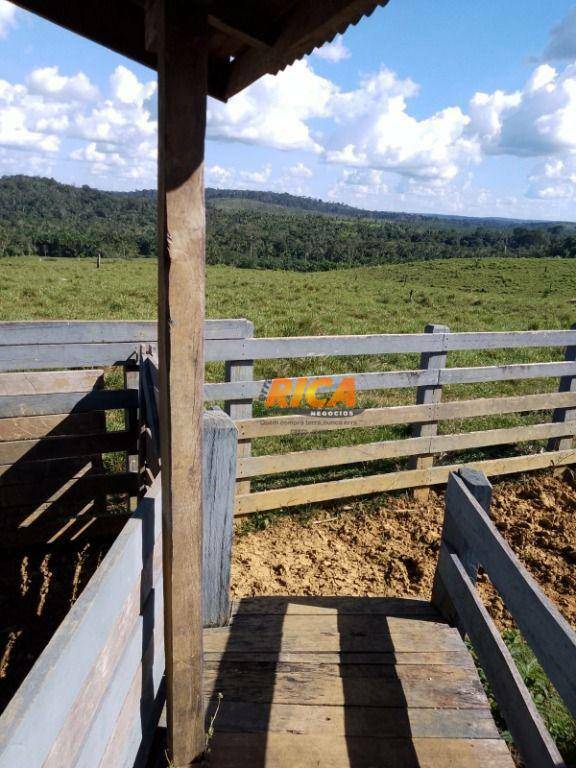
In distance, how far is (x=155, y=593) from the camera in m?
2.34

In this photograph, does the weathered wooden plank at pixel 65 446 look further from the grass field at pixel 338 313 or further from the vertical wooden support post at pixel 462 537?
the vertical wooden support post at pixel 462 537

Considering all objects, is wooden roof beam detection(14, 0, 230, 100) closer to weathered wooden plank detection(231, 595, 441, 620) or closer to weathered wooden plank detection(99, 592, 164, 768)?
weathered wooden plank detection(99, 592, 164, 768)

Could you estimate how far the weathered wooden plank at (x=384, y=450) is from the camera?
16.9 ft

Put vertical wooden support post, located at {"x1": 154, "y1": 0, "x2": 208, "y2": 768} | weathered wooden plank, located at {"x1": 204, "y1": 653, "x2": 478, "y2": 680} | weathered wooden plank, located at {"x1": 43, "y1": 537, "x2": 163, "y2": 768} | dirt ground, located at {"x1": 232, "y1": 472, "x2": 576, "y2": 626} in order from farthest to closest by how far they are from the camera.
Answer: dirt ground, located at {"x1": 232, "y1": 472, "x2": 576, "y2": 626}
weathered wooden plank, located at {"x1": 204, "y1": 653, "x2": 478, "y2": 680}
vertical wooden support post, located at {"x1": 154, "y1": 0, "x2": 208, "y2": 768}
weathered wooden plank, located at {"x1": 43, "y1": 537, "x2": 163, "y2": 768}

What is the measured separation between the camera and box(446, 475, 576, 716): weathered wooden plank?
1726 millimetres

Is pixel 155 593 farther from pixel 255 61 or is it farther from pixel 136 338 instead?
pixel 136 338

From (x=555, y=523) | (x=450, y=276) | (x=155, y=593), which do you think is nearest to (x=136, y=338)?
(x=155, y=593)

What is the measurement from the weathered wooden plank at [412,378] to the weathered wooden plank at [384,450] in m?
0.57

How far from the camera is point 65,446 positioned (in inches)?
178

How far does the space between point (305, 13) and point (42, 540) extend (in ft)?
14.0

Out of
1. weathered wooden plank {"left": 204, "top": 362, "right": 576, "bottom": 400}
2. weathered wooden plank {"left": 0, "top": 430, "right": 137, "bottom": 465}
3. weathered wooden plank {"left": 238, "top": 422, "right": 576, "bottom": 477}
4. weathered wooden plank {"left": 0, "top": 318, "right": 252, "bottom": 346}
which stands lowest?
weathered wooden plank {"left": 238, "top": 422, "right": 576, "bottom": 477}

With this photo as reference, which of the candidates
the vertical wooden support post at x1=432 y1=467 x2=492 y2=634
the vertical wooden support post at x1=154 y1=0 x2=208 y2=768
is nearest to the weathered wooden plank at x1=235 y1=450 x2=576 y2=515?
the vertical wooden support post at x1=432 y1=467 x2=492 y2=634

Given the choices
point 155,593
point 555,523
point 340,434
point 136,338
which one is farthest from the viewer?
point 340,434

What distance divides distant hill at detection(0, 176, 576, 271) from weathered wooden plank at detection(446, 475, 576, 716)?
5701 cm
